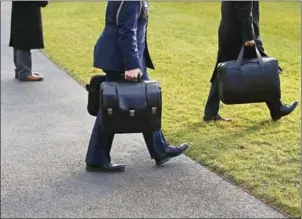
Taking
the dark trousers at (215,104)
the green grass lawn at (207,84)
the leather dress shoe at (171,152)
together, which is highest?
the dark trousers at (215,104)

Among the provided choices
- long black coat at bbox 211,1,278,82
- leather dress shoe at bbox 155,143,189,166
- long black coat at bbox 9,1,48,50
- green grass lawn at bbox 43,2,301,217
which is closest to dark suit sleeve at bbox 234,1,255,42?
long black coat at bbox 211,1,278,82

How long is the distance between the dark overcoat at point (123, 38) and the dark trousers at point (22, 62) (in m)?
3.60

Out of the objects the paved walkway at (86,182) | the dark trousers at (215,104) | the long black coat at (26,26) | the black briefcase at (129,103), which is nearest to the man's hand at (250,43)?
the dark trousers at (215,104)

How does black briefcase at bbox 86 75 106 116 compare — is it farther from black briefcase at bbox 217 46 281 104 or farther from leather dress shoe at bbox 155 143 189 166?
black briefcase at bbox 217 46 281 104

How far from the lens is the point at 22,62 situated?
25.6 ft

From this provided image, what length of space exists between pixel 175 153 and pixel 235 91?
72 cm

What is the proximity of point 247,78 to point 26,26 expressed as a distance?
3.35 meters

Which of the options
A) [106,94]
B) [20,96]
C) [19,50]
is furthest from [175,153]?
[19,50]

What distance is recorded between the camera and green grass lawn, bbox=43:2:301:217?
4.61m

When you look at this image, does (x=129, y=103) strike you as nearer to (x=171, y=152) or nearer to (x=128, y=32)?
(x=128, y=32)

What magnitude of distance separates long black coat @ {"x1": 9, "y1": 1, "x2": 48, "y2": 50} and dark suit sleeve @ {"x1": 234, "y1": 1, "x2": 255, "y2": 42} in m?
2.70

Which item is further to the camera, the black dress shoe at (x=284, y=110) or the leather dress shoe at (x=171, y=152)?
the black dress shoe at (x=284, y=110)

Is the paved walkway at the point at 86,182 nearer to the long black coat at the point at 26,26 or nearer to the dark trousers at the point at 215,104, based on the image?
the dark trousers at the point at 215,104

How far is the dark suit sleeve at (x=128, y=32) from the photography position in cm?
404
